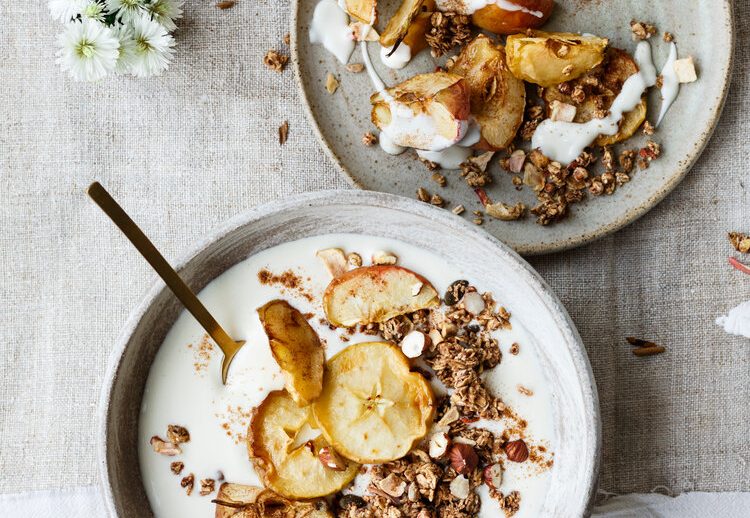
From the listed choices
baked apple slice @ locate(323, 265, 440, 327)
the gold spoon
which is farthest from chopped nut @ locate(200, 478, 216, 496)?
baked apple slice @ locate(323, 265, 440, 327)

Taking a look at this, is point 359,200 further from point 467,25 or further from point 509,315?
point 467,25

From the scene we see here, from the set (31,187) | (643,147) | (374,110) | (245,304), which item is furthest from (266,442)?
(643,147)

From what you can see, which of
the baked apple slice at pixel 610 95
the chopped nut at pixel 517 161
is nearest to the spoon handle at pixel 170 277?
the chopped nut at pixel 517 161

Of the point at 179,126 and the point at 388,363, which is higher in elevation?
the point at 179,126

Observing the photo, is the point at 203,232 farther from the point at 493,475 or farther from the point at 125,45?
the point at 493,475

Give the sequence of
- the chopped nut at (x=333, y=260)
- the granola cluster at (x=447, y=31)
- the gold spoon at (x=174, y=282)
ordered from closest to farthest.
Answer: the gold spoon at (x=174, y=282)
the chopped nut at (x=333, y=260)
the granola cluster at (x=447, y=31)

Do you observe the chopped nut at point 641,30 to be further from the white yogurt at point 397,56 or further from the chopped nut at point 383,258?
the chopped nut at point 383,258
